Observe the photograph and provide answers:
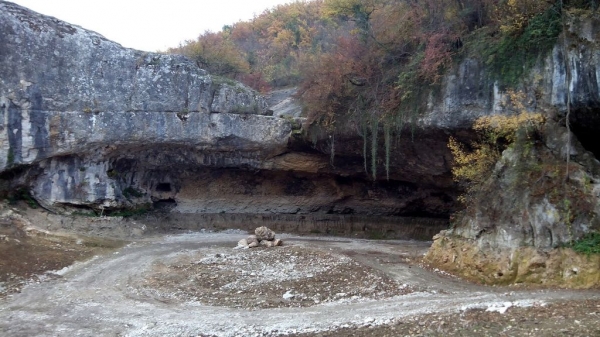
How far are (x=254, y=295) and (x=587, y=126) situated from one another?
12.0m

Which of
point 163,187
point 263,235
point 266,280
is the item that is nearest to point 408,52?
point 263,235

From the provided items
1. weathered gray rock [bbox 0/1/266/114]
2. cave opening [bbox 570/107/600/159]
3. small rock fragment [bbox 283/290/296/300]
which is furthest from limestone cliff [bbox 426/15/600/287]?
weathered gray rock [bbox 0/1/266/114]

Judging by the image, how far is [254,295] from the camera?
46.8ft

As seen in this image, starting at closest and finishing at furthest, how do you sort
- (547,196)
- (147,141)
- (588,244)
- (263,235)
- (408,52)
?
(588,244) < (547,196) < (263,235) < (408,52) < (147,141)

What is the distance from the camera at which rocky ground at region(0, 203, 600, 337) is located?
35.7ft

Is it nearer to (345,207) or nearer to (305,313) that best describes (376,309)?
(305,313)

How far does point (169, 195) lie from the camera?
2908 centimetres

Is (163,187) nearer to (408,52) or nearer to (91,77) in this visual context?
(91,77)

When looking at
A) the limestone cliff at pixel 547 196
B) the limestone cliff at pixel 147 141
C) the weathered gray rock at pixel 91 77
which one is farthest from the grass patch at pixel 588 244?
the weathered gray rock at pixel 91 77

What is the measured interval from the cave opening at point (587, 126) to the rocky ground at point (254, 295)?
6299 mm

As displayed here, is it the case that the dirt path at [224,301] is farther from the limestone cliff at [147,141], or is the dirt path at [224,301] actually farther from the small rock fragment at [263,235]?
the limestone cliff at [147,141]

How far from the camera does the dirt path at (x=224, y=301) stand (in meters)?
11.6

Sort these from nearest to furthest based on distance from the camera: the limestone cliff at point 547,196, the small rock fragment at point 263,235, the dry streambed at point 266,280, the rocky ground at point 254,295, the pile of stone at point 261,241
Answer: the rocky ground at point 254,295
the limestone cliff at point 547,196
the dry streambed at point 266,280
the pile of stone at point 261,241
the small rock fragment at point 263,235

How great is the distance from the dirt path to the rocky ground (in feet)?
0.10
